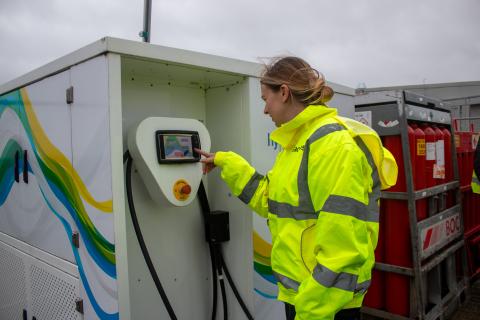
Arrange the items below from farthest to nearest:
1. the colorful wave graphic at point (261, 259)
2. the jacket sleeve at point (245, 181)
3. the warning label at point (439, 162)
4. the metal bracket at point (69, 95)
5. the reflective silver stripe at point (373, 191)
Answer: the warning label at point (439, 162) < the colorful wave graphic at point (261, 259) < the jacket sleeve at point (245, 181) < the metal bracket at point (69, 95) < the reflective silver stripe at point (373, 191)

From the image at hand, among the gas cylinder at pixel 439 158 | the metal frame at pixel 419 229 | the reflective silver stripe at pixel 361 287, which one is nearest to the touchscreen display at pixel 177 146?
the reflective silver stripe at pixel 361 287

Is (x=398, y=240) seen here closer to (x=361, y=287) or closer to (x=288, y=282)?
(x=361, y=287)

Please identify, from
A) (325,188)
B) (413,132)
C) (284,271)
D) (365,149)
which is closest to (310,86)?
(365,149)

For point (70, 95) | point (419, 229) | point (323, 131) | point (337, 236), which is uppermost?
point (70, 95)

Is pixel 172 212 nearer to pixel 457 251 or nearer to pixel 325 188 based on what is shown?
pixel 325 188

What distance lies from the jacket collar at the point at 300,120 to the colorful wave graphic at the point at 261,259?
72cm

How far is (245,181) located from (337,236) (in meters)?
0.71

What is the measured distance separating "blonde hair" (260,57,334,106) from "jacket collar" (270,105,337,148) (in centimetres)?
5

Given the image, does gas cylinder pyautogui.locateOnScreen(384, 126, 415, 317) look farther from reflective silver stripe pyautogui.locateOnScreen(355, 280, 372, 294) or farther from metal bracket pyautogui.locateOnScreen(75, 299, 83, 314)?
metal bracket pyautogui.locateOnScreen(75, 299, 83, 314)

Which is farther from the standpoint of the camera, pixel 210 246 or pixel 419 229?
pixel 419 229

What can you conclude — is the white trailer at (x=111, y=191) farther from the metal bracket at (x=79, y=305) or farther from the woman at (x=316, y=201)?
the woman at (x=316, y=201)

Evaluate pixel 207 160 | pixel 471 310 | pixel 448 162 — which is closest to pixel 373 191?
pixel 207 160

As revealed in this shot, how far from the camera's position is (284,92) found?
150 cm

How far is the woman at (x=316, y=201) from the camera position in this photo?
4.00 feet
